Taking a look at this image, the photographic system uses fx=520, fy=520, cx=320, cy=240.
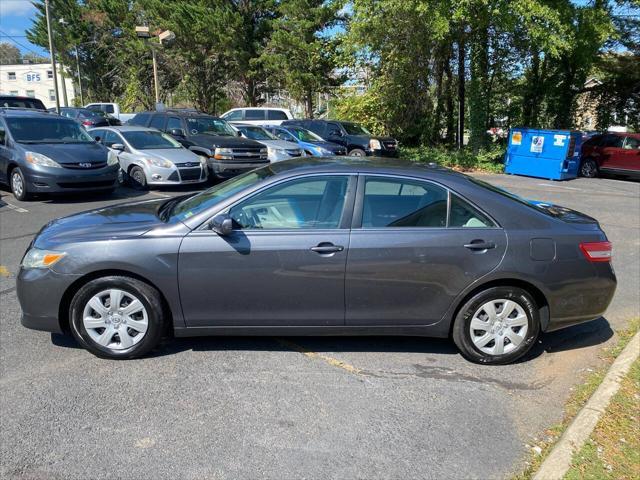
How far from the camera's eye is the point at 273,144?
612 inches

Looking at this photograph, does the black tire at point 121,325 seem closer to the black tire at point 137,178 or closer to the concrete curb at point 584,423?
the concrete curb at point 584,423

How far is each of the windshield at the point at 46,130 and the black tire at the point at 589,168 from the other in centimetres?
1633

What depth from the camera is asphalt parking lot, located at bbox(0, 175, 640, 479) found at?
289 cm

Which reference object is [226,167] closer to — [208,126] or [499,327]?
[208,126]

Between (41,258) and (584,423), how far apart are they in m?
3.86

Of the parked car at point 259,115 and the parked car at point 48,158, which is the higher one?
the parked car at point 259,115

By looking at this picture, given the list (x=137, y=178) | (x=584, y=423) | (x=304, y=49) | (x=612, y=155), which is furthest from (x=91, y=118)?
(x=584, y=423)

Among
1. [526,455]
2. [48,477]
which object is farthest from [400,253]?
[48,477]

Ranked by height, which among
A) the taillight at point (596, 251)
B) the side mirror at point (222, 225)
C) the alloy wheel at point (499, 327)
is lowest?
the alloy wheel at point (499, 327)

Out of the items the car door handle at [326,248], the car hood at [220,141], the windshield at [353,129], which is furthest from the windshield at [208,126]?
the car door handle at [326,248]

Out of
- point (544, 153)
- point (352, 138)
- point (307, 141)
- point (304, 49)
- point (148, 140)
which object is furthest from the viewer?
point (304, 49)

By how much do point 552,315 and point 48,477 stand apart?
354 cm

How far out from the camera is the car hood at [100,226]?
3.85m

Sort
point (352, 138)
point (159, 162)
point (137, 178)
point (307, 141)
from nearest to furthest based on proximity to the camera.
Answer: point (159, 162), point (137, 178), point (307, 141), point (352, 138)
